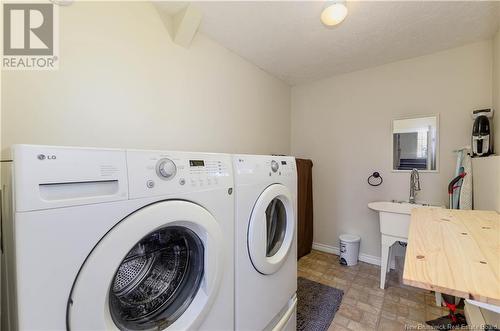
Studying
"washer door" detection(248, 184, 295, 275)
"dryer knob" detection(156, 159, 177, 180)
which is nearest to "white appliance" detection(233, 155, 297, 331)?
"washer door" detection(248, 184, 295, 275)

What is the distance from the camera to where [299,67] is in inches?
93.0

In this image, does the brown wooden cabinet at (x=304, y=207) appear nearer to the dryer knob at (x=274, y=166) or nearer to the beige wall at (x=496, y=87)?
the dryer knob at (x=274, y=166)

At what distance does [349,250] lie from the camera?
91.3 inches

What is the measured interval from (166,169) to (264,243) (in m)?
0.62

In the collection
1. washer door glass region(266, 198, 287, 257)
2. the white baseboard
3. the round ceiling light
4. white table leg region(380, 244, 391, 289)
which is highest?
the round ceiling light

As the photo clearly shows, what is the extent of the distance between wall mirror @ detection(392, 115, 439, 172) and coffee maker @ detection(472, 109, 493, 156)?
322mm

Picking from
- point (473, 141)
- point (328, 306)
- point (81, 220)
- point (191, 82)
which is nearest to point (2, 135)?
point (81, 220)

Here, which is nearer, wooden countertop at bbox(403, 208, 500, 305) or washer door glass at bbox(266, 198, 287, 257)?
wooden countertop at bbox(403, 208, 500, 305)

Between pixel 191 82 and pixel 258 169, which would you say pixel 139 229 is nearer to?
pixel 258 169

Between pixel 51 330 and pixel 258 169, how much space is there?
0.84m

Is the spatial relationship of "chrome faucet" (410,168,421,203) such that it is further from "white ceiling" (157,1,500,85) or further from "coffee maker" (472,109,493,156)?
"white ceiling" (157,1,500,85)

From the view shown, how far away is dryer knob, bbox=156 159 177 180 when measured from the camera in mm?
709

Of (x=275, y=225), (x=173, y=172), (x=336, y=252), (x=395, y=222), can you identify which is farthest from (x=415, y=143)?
(x=173, y=172)

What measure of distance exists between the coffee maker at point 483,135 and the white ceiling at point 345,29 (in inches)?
25.8
